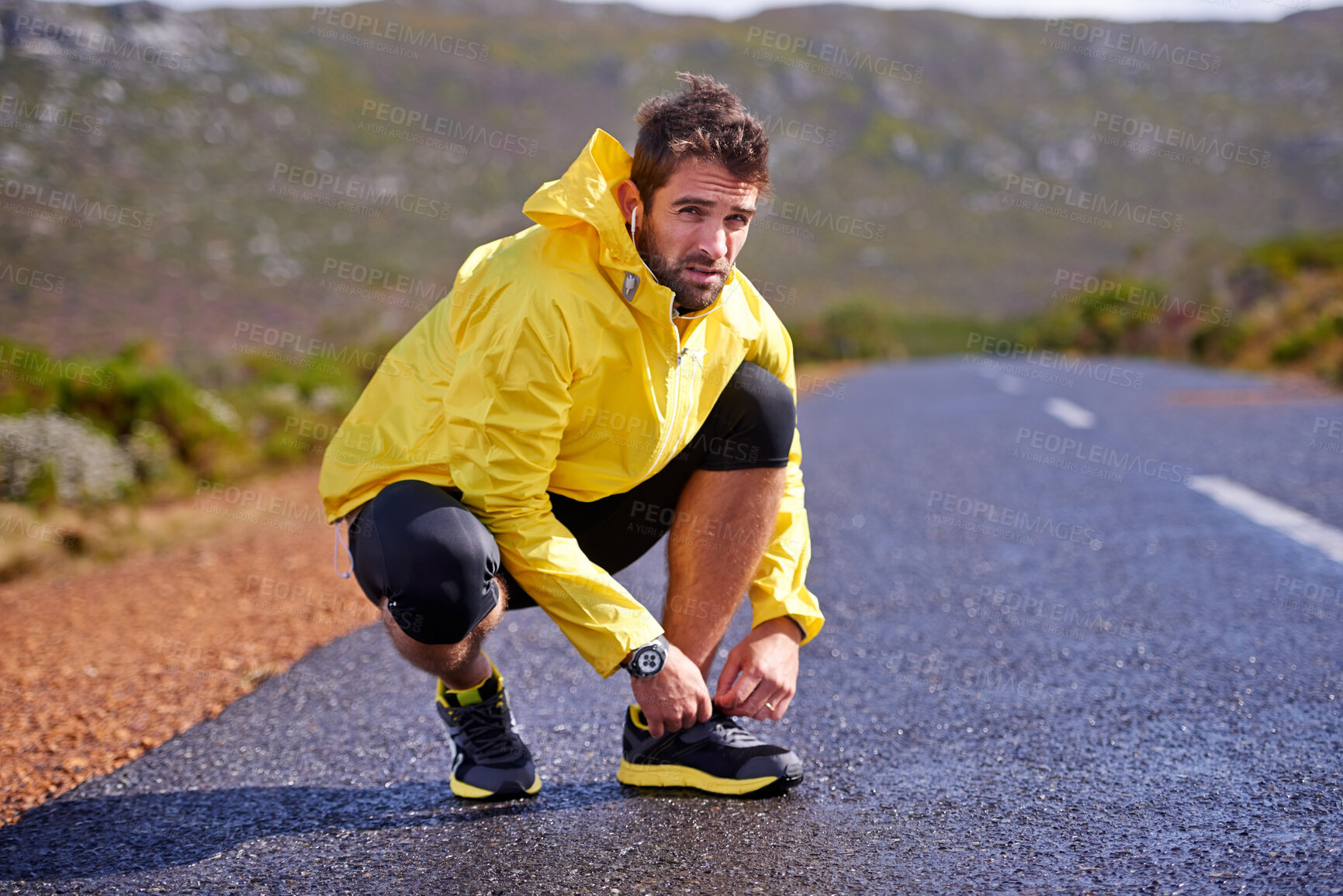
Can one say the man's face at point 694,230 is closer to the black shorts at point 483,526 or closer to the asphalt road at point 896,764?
the black shorts at point 483,526

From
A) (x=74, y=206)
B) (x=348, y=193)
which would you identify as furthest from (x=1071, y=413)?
(x=348, y=193)

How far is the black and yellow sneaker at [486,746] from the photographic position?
7.64 feet

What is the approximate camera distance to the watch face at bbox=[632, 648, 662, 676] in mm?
2086

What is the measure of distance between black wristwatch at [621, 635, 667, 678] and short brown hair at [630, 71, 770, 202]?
2.99 ft

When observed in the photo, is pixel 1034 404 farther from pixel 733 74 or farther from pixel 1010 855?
pixel 733 74

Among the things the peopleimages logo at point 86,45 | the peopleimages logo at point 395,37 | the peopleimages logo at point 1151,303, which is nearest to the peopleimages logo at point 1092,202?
the peopleimages logo at point 1151,303

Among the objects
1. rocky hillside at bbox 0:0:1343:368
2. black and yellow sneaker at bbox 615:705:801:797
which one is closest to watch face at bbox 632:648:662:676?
black and yellow sneaker at bbox 615:705:801:797

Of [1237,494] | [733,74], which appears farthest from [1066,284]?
[1237,494]

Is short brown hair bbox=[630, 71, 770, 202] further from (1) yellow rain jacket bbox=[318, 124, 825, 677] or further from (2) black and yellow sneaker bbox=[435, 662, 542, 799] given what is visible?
(2) black and yellow sneaker bbox=[435, 662, 542, 799]

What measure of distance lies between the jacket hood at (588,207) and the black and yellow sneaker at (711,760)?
972 millimetres

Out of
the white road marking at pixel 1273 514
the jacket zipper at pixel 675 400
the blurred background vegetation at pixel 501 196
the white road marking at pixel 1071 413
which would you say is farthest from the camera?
the blurred background vegetation at pixel 501 196

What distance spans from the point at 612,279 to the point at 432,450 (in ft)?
1.69

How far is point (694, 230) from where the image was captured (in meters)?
2.23

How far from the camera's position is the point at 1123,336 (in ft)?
97.2
